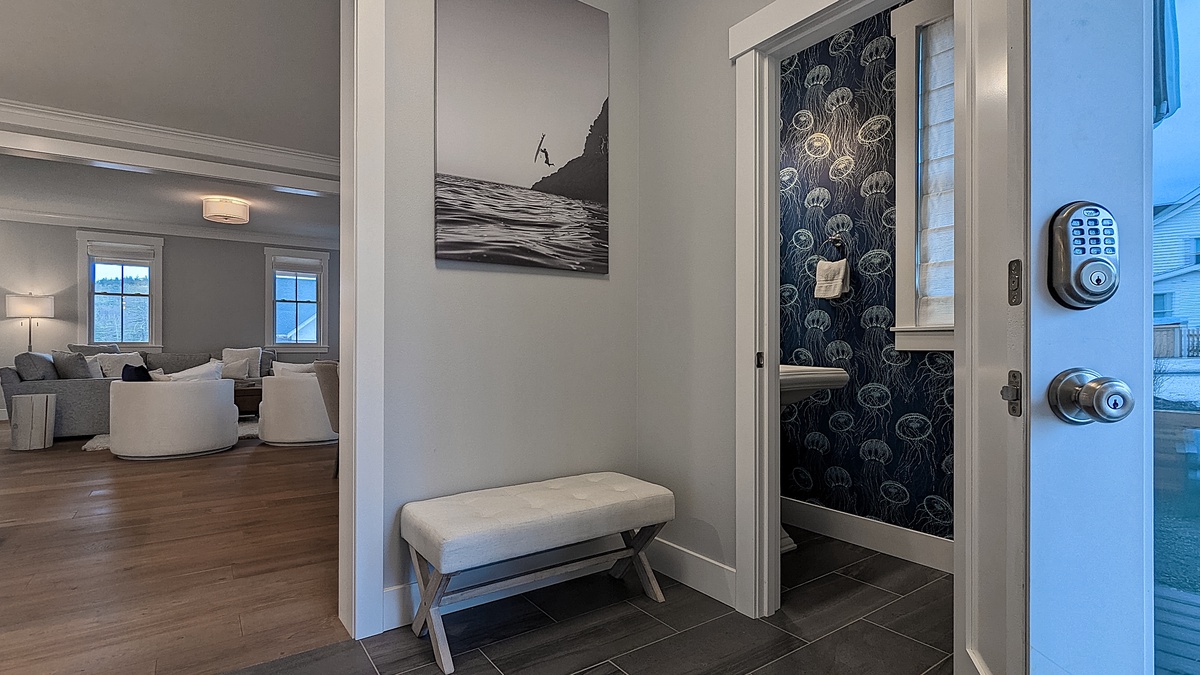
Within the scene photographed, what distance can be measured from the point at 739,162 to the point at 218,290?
8657 mm

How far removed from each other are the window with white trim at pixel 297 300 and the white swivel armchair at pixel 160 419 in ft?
13.8

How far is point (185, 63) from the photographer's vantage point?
11.6 feet

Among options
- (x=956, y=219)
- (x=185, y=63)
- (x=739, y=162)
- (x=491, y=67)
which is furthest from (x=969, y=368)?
(x=185, y=63)

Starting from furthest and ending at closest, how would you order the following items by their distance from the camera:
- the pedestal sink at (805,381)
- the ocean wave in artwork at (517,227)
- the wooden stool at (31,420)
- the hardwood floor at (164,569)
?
the wooden stool at (31,420) → the pedestal sink at (805,381) → the ocean wave in artwork at (517,227) → the hardwood floor at (164,569)

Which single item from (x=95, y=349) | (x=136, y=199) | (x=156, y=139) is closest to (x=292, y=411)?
(x=156, y=139)

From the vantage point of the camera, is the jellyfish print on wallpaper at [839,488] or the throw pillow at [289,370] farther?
the throw pillow at [289,370]

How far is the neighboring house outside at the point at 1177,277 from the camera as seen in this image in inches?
24.0

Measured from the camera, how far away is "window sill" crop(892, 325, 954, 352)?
95.7 inches

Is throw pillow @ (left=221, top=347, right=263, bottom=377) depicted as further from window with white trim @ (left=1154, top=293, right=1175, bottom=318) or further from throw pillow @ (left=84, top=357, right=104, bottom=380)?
window with white trim @ (left=1154, top=293, right=1175, bottom=318)

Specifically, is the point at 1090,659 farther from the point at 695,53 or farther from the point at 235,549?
the point at 235,549

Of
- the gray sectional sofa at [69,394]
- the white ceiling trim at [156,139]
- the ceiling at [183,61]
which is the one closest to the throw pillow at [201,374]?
the gray sectional sofa at [69,394]

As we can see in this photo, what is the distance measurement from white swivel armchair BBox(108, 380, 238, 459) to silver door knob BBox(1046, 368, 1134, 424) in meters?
5.79

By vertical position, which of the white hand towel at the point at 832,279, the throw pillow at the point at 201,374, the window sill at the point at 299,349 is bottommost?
the throw pillow at the point at 201,374

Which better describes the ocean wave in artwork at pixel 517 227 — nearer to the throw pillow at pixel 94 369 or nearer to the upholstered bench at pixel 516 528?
the upholstered bench at pixel 516 528
